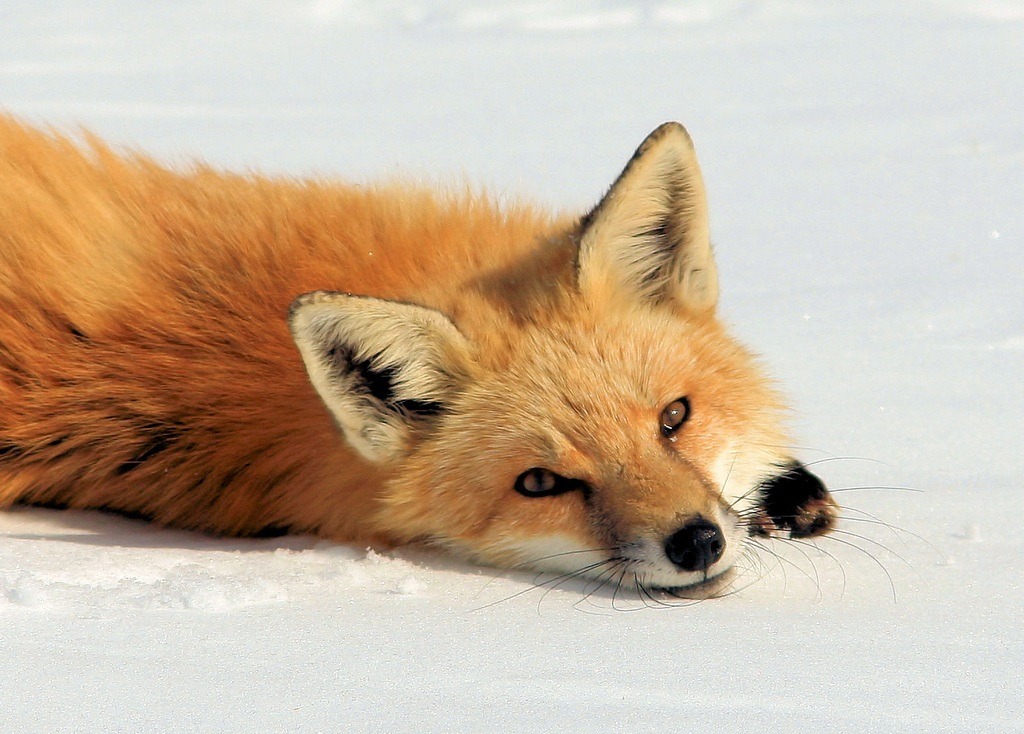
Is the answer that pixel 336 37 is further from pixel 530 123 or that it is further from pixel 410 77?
pixel 530 123

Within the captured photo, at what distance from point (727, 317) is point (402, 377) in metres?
1.44

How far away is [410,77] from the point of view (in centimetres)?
1088

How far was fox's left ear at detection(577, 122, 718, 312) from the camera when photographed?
3705 millimetres

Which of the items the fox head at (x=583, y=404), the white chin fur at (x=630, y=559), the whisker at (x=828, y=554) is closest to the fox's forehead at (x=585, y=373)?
the fox head at (x=583, y=404)

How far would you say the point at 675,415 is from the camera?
3.67 m

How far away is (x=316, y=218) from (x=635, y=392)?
1.38 meters

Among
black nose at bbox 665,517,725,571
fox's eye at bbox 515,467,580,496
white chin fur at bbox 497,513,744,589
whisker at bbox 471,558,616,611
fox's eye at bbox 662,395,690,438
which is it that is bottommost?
whisker at bbox 471,558,616,611

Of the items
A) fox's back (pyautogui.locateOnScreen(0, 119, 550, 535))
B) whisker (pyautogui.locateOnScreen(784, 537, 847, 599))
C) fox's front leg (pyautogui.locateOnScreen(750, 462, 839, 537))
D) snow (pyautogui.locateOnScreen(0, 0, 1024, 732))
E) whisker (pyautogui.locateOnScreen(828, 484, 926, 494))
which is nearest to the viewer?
snow (pyautogui.locateOnScreen(0, 0, 1024, 732))

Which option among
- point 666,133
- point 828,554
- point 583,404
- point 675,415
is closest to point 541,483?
point 583,404

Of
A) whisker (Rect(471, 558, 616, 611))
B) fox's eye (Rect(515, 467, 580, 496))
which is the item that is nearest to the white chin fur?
whisker (Rect(471, 558, 616, 611))

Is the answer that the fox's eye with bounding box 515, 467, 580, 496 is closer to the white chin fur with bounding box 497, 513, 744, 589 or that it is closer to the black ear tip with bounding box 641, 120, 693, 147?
the white chin fur with bounding box 497, 513, 744, 589

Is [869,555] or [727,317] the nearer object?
[869,555]

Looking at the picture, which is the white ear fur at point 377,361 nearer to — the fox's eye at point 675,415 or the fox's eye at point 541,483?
the fox's eye at point 541,483

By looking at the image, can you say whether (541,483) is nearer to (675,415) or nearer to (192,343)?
(675,415)
